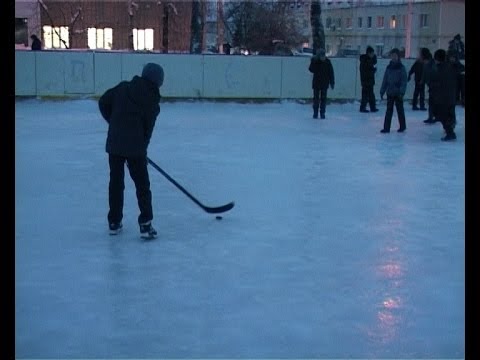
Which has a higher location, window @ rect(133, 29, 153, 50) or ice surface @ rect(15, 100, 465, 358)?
window @ rect(133, 29, 153, 50)

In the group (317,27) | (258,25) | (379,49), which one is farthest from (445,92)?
(379,49)

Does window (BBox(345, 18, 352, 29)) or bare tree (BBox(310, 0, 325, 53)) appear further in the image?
window (BBox(345, 18, 352, 29))

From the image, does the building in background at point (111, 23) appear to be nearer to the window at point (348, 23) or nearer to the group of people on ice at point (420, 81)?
the window at point (348, 23)

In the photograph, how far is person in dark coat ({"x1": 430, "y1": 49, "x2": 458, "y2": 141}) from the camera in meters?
13.0

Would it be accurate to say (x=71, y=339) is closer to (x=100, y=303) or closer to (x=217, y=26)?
(x=100, y=303)

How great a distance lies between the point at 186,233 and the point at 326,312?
2.31 meters

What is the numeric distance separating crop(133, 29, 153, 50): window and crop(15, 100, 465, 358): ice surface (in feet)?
81.9

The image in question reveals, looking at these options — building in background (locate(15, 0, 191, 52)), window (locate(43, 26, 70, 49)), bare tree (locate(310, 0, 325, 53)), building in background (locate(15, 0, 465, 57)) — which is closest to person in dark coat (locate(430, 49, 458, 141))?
bare tree (locate(310, 0, 325, 53))

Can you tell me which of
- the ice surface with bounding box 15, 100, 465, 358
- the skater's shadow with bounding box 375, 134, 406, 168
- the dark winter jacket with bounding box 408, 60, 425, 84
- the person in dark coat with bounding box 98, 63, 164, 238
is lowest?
the ice surface with bounding box 15, 100, 465, 358

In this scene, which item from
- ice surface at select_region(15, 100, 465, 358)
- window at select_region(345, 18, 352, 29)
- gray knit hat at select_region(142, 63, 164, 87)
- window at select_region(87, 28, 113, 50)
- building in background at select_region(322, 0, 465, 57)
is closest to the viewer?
ice surface at select_region(15, 100, 465, 358)

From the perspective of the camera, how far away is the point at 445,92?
1325cm

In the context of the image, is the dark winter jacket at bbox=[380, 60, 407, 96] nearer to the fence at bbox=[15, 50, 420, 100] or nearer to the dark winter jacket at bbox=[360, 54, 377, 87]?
the dark winter jacket at bbox=[360, 54, 377, 87]

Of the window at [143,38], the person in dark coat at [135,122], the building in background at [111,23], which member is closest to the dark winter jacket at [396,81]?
the person in dark coat at [135,122]
